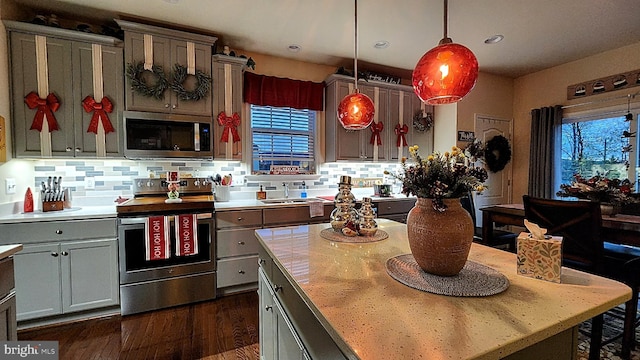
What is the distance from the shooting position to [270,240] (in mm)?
1600

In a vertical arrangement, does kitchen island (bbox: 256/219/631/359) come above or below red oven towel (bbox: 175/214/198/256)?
above

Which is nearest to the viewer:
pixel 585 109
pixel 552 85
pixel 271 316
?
pixel 271 316

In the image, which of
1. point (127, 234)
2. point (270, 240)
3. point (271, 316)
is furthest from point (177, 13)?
point (271, 316)

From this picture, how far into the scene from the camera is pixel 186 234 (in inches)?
101

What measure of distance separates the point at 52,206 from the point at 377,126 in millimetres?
3572

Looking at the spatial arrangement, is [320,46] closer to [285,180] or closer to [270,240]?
[285,180]

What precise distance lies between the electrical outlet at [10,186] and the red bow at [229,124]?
1.72m

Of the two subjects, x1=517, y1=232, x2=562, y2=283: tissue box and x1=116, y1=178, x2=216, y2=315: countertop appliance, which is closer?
x1=517, y1=232, x2=562, y2=283: tissue box

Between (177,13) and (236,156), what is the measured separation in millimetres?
1443

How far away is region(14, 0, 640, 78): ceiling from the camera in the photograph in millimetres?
2441

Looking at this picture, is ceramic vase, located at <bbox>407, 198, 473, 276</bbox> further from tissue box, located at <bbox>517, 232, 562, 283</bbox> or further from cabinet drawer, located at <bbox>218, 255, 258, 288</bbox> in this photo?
cabinet drawer, located at <bbox>218, 255, 258, 288</bbox>

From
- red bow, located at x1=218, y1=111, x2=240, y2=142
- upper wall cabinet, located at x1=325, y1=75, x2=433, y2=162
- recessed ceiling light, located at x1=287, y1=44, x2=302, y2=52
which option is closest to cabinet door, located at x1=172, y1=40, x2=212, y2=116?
red bow, located at x1=218, y1=111, x2=240, y2=142

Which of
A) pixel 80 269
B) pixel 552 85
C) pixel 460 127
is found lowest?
pixel 80 269

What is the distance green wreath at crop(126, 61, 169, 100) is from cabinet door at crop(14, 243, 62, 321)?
1.51 m
